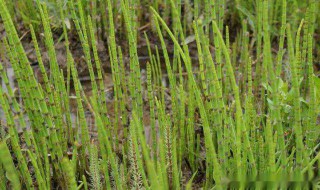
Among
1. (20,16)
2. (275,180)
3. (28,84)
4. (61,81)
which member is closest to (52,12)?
(20,16)

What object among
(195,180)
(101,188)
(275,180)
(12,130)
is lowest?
(195,180)

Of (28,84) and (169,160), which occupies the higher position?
(28,84)

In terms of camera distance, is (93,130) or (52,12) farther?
(52,12)

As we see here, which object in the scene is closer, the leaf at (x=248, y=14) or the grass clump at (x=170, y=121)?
the grass clump at (x=170, y=121)

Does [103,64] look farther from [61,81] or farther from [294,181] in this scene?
[294,181]

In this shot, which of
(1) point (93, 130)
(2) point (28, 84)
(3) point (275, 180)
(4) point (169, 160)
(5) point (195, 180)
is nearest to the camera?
(3) point (275, 180)

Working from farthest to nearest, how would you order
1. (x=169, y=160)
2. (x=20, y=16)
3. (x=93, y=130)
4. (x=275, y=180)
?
(x=20, y=16) → (x=93, y=130) → (x=169, y=160) → (x=275, y=180)

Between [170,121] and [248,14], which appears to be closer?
[170,121]

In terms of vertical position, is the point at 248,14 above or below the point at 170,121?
above

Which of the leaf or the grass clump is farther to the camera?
the leaf
